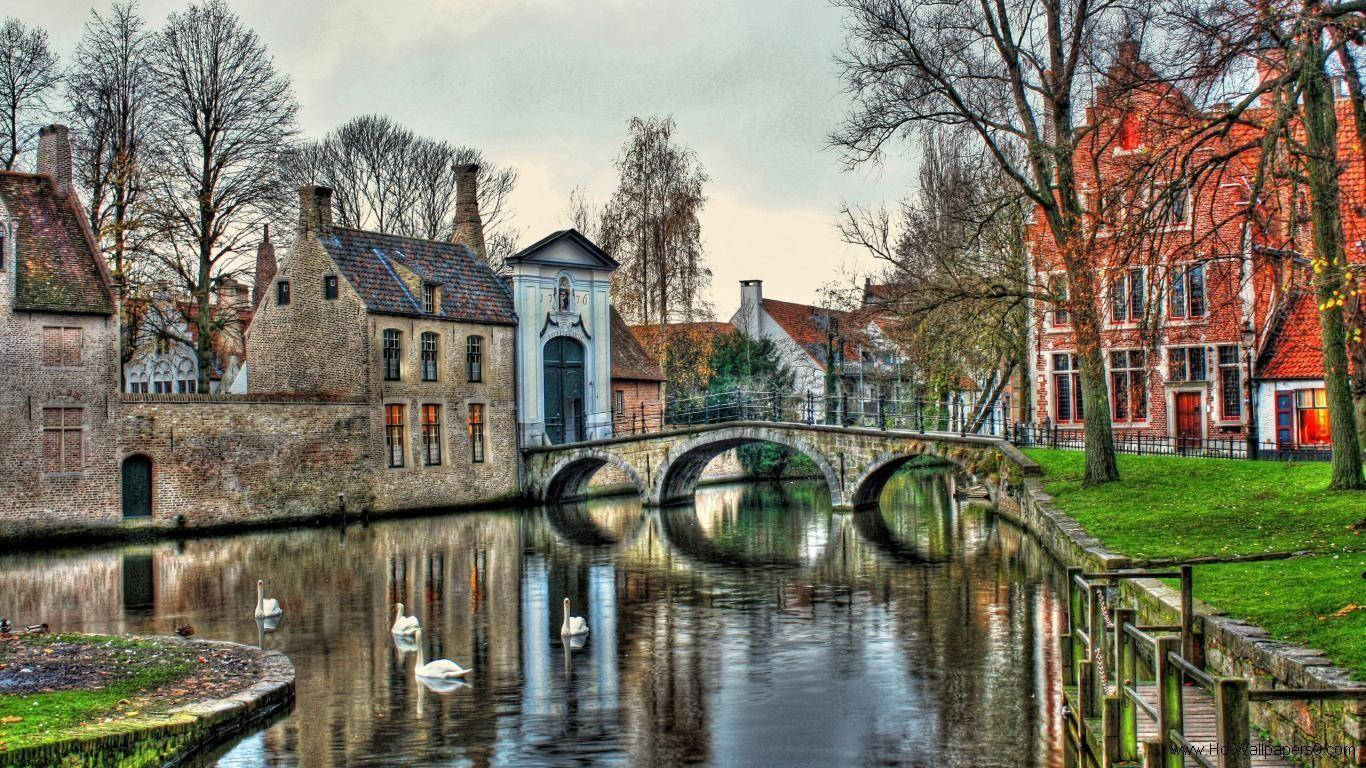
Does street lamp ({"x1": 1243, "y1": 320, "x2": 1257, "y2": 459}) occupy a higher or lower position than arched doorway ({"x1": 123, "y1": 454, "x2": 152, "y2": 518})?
higher

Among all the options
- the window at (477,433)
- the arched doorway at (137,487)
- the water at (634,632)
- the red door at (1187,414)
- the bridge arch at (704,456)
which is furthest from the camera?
the window at (477,433)

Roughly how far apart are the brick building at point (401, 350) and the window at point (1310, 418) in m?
18.4

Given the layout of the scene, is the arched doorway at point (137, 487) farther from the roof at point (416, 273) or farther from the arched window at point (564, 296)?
the arched window at point (564, 296)

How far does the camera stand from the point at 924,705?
10.1 m

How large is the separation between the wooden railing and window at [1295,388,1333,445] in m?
19.0

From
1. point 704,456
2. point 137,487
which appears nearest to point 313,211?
point 137,487

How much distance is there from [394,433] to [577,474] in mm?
5460

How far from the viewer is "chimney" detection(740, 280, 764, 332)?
48.9m

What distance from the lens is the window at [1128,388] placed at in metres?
28.0

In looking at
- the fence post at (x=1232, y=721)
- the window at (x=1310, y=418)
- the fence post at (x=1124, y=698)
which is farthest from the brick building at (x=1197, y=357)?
the fence post at (x=1232, y=721)

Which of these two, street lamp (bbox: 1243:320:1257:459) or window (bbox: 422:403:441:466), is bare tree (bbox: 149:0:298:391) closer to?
window (bbox: 422:403:441:466)

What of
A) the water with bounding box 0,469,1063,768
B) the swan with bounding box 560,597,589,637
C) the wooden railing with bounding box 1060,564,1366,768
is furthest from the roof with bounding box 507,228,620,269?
the wooden railing with bounding box 1060,564,1366,768

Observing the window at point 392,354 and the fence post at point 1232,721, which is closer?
the fence post at point 1232,721

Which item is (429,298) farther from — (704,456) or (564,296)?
(704,456)
